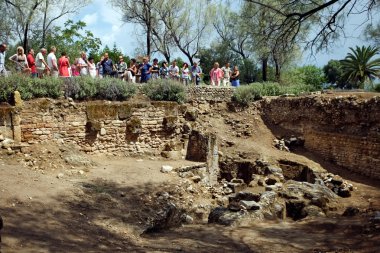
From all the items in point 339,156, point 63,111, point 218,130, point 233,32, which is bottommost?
point 339,156

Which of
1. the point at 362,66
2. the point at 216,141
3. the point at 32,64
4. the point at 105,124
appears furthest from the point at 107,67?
the point at 362,66

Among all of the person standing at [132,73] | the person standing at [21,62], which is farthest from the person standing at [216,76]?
the person standing at [21,62]

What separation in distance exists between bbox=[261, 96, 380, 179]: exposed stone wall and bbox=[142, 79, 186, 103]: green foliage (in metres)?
4.67

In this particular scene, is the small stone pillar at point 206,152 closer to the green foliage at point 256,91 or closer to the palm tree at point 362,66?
the green foliage at point 256,91

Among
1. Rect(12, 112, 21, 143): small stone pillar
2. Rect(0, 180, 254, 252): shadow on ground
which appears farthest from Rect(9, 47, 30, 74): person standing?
Rect(0, 180, 254, 252): shadow on ground

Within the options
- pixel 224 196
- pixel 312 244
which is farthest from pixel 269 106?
pixel 312 244

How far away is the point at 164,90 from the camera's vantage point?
14820 mm

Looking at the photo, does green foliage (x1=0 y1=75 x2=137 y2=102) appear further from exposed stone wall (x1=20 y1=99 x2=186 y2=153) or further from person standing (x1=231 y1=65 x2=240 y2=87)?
person standing (x1=231 y1=65 x2=240 y2=87)

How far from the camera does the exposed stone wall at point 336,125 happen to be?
43.3 feet

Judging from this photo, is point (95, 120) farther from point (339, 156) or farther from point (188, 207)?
point (339, 156)

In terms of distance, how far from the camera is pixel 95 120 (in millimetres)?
12570

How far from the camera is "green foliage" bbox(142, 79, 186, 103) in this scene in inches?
582

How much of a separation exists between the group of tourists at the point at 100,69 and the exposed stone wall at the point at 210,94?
0.92 meters

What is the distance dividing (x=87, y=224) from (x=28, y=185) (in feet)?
6.95
